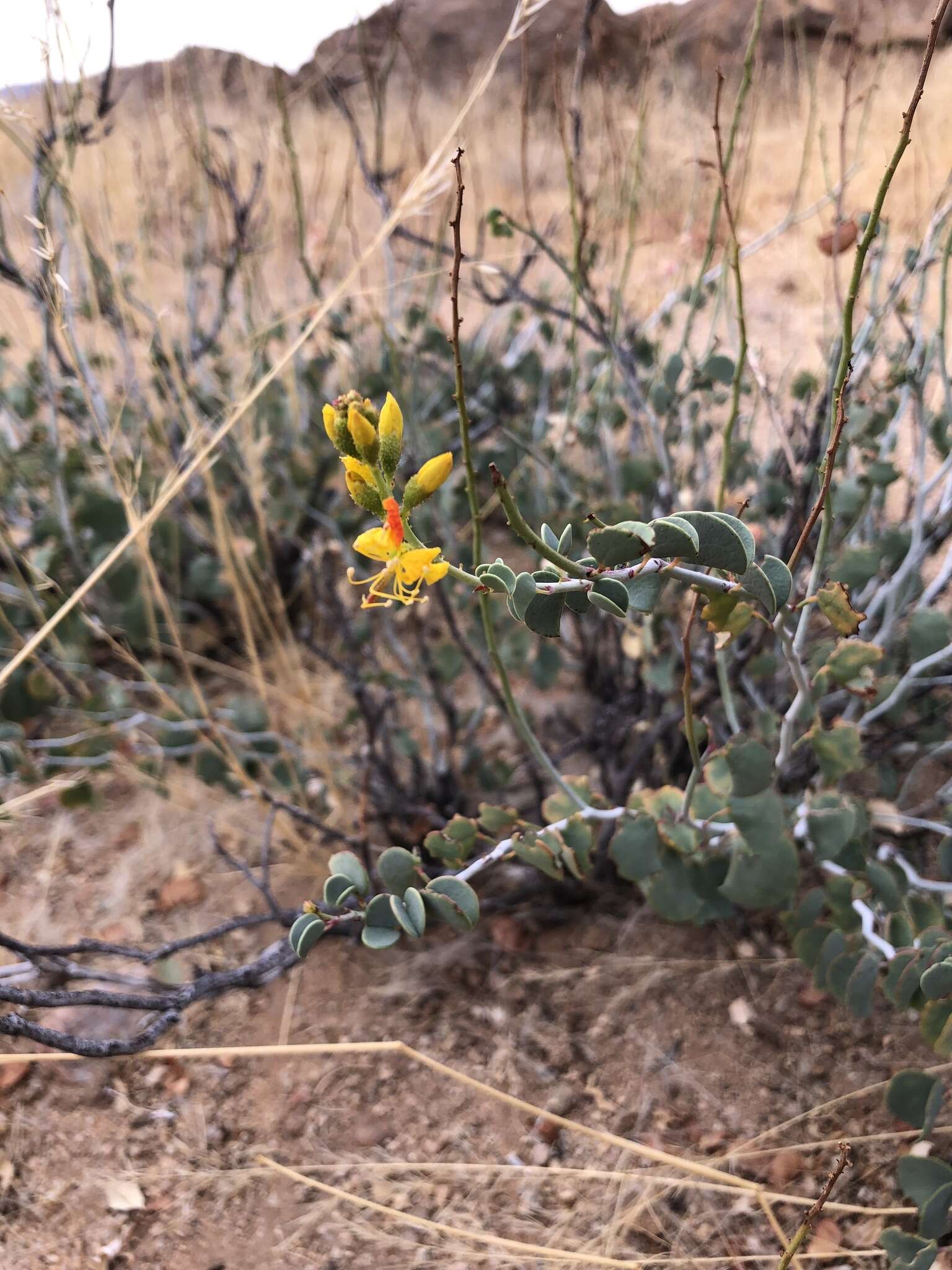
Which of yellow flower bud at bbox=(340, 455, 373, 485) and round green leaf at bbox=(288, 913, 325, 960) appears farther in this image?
round green leaf at bbox=(288, 913, 325, 960)

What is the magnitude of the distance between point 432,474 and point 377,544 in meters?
A: 0.07

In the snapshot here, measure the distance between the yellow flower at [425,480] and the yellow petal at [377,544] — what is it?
34 millimetres

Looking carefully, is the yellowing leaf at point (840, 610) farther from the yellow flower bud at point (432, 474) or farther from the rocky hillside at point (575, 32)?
the rocky hillside at point (575, 32)

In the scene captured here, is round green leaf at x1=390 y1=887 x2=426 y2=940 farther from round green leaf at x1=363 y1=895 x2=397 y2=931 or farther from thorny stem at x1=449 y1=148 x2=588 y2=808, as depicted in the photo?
thorny stem at x1=449 y1=148 x2=588 y2=808

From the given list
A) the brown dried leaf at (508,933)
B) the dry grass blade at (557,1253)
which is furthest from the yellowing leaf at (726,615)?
the brown dried leaf at (508,933)

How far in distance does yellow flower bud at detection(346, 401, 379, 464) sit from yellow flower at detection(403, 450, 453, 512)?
0.03 m

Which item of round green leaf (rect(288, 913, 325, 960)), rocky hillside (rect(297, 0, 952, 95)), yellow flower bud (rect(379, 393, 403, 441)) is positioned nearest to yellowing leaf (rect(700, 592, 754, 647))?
yellow flower bud (rect(379, 393, 403, 441))

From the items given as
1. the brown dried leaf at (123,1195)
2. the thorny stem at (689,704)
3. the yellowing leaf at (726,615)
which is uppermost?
the yellowing leaf at (726,615)

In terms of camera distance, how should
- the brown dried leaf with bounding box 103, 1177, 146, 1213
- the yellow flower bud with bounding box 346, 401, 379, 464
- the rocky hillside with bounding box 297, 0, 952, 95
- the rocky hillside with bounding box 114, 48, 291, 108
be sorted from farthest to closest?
the rocky hillside with bounding box 297, 0, 952, 95, the rocky hillside with bounding box 114, 48, 291, 108, the brown dried leaf with bounding box 103, 1177, 146, 1213, the yellow flower bud with bounding box 346, 401, 379, 464

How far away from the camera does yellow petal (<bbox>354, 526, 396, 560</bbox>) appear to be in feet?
1.71

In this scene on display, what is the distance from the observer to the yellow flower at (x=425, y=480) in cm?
57

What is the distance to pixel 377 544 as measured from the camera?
53 cm

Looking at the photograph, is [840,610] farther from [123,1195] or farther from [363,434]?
[123,1195]

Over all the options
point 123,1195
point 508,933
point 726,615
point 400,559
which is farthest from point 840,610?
point 123,1195
